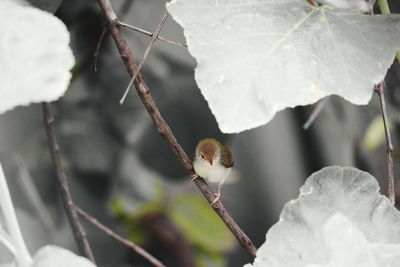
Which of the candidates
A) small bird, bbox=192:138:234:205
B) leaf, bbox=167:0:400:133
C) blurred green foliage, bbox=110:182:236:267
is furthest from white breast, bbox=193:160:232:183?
blurred green foliage, bbox=110:182:236:267

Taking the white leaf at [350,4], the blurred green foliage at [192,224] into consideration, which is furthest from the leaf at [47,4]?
the blurred green foliage at [192,224]

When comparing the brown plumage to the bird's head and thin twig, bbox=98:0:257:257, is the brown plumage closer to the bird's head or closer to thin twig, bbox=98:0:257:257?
the bird's head

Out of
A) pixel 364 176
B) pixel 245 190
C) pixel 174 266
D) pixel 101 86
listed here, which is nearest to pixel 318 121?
pixel 245 190

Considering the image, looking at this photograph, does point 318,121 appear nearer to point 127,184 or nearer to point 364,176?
point 127,184

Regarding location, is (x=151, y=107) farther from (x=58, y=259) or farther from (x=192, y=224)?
(x=192, y=224)

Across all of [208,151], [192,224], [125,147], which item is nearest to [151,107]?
[208,151]
